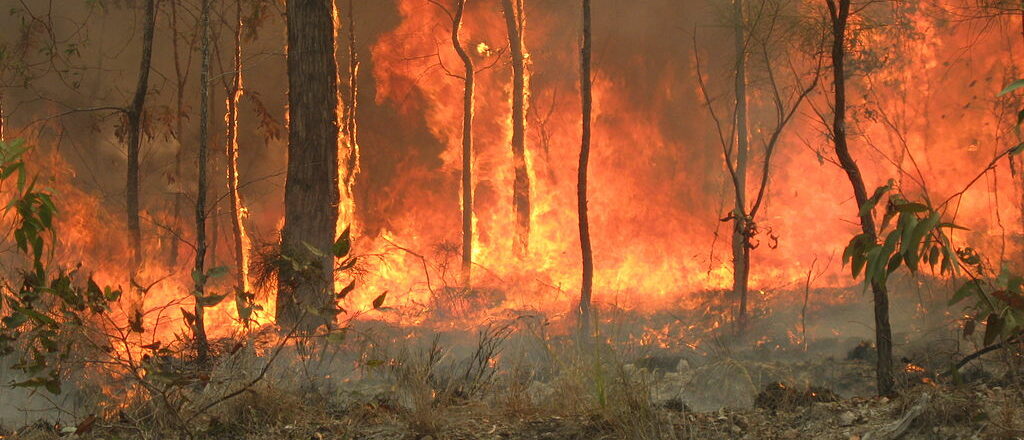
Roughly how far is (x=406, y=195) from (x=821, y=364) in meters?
13.6

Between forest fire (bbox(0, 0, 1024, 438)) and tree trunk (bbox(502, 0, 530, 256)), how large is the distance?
0.17 feet

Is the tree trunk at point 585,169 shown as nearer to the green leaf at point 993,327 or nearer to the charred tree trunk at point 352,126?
the charred tree trunk at point 352,126

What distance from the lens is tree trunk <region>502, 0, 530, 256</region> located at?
16859 mm

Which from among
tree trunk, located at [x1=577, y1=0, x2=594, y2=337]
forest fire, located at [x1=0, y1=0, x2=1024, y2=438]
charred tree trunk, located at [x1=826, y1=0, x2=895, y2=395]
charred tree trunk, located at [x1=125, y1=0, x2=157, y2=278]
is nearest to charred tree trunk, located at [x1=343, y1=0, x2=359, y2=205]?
forest fire, located at [x1=0, y1=0, x2=1024, y2=438]

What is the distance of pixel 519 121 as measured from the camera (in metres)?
16.9

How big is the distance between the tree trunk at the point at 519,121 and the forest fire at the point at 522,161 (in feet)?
0.17

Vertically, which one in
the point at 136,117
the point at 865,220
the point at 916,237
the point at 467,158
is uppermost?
the point at 467,158

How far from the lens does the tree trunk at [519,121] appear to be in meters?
16.9

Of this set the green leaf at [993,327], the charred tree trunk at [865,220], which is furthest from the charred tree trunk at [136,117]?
the green leaf at [993,327]

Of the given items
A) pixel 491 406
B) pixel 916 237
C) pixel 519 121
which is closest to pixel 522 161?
pixel 519 121

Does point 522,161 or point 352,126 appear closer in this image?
point 352,126

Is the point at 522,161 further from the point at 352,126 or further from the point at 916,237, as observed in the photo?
the point at 916,237

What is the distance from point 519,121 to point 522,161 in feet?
2.41

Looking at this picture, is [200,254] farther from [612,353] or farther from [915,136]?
[915,136]
